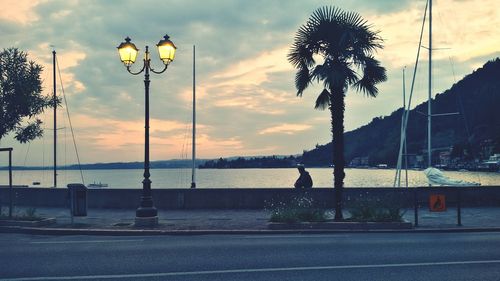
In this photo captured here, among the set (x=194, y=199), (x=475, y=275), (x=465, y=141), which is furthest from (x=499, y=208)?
(x=465, y=141)

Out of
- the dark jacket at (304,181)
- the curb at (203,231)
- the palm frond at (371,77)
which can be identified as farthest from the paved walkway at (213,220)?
the palm frond at (371,77)

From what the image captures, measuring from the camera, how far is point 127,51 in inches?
643

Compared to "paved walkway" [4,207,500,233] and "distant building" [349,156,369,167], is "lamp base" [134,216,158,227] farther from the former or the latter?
"distant building" [349,156,369,167]

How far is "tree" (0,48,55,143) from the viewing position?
58.9 ft

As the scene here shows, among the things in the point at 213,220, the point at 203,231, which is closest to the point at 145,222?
the point at 203,231

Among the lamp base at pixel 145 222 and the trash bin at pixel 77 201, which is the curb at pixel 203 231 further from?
the trash bin at pixel 77 201

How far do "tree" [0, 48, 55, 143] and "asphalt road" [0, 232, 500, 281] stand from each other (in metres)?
5.87

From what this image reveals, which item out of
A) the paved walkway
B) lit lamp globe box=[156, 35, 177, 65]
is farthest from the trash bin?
lit lamp globe box=[156, 35, 177, 65]

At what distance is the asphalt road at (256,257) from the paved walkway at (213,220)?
3.50 ft

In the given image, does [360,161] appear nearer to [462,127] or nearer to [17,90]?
[462,127]

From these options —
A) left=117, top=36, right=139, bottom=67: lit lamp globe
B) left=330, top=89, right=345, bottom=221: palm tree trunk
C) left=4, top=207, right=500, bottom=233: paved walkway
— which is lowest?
left=4, top=207, right=500, bottom=233: paved walkway

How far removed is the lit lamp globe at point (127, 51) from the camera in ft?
53.6

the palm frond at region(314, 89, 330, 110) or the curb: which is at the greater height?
the palm frond at region(314, 89, 330, 110)

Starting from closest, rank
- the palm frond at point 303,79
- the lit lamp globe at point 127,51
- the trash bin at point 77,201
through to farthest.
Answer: the trash bin at point 77,201 → the lit lamp globe at point 127,51 → the palm frond at point 303,79
